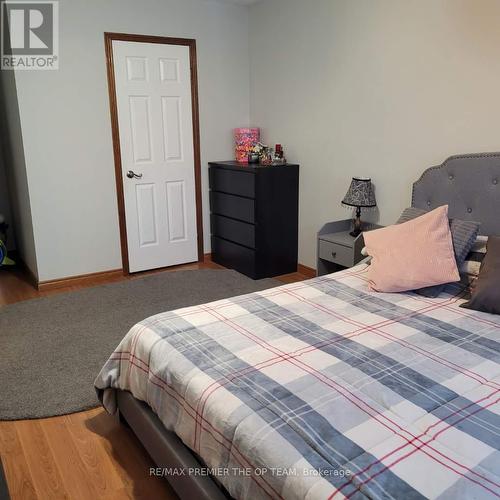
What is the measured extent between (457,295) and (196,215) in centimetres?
284

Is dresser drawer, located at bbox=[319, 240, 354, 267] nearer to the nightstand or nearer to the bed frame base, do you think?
the nightstand

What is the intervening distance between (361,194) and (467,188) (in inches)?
30.8

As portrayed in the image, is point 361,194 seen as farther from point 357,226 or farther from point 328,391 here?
point 328,391

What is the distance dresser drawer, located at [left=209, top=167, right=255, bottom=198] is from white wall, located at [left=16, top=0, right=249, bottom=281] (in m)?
0.29

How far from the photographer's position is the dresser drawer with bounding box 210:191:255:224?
405 centimetres

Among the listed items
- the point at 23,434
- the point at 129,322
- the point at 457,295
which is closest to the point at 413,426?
the point at 457,295

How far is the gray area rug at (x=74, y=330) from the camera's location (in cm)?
239

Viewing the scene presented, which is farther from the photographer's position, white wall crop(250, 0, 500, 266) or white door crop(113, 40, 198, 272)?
white door crop(113, 40, 198, 272)

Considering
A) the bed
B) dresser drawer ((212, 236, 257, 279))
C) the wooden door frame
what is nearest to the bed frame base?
the bed

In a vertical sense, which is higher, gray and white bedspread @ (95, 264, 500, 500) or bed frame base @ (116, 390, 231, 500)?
gray and white bedspread @ (95, 264, 500, 500)

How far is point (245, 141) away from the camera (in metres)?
4.47

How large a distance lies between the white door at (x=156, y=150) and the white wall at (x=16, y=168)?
2.60ft

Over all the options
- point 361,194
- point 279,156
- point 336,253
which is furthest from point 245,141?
point 336,253

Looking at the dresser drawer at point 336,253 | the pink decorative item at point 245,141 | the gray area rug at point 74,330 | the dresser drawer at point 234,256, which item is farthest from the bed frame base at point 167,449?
the pink decorative item at point 245,141
